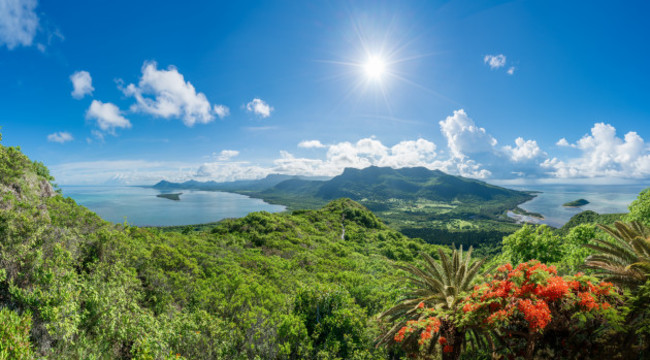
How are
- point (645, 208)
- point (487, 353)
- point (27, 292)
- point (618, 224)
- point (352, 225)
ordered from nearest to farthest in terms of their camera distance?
point (27, 292) → point (487, 353) → point (618, 224) → point (645, 208) → point (352, 225)

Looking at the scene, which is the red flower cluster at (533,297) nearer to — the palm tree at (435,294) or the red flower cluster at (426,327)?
the red flower cluster at (426,327)

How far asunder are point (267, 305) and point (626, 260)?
10.4 meters

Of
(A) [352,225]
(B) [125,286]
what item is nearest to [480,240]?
(A) [352,225]

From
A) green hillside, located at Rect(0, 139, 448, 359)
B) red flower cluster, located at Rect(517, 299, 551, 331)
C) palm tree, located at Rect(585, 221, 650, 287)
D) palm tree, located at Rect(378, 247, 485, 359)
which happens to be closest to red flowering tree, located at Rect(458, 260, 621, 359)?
red flower cluster, located at Rect(517, 299, 551, 331)

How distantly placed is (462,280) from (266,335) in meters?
5.98

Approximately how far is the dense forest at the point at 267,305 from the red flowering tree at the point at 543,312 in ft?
0.07

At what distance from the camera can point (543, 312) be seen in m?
4.02

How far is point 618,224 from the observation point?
243 inches

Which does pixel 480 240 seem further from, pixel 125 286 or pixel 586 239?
pixel 125 286

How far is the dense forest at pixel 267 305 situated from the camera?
4.32 metres

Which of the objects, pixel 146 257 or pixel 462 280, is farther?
pixel 146 257

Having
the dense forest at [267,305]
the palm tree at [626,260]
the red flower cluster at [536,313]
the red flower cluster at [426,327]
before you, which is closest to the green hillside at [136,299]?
the dense forest at [267,305]

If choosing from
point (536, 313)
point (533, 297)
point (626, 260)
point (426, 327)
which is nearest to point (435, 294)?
point (426, 327)

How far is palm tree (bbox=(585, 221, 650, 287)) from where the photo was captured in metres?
4.65
